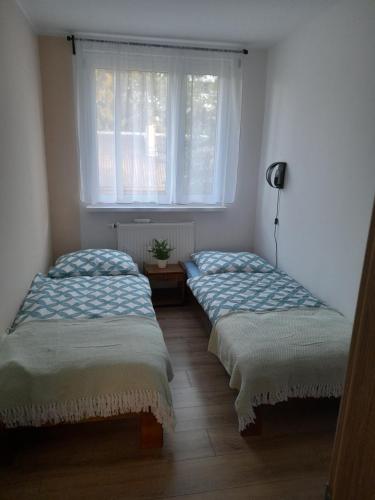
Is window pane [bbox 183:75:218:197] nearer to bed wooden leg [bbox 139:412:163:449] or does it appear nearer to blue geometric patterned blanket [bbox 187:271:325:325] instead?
blue geometric patterned blanket [bbox 187:271:325:325]

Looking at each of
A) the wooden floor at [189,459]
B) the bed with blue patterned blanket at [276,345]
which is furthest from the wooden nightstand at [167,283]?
the wooden floor at [189,459]

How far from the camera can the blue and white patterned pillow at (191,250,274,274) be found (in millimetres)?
3246

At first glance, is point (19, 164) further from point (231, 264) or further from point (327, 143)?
point (327, 143)

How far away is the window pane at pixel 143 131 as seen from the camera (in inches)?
126

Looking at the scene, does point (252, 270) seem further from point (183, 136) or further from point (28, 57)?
point (28, 57)

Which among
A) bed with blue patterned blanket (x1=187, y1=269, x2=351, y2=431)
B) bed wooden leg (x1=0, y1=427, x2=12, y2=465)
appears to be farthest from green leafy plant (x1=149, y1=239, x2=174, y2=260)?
bed wooden leg (x1=0, y1=427, x2=12, y2=465)

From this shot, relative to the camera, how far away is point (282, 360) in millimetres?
1892

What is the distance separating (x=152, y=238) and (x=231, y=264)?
878mm

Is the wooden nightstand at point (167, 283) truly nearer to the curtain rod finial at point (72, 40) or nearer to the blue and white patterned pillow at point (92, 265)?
the blue and white patterned pillow at point (92, 265)

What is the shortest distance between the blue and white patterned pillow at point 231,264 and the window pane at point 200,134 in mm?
685

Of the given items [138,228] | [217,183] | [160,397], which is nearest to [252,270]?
[217,183]

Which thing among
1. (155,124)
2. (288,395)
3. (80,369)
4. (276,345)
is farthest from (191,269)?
(80,369)

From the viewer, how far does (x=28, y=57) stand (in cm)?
270

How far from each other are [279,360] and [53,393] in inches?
45.8
